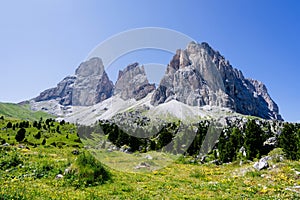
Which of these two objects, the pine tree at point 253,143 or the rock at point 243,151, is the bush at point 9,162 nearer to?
the pine tree at point 253,143

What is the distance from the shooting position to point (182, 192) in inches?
642

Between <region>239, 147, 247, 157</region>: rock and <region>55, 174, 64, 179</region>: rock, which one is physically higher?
<region>239, 147, 247, 157</region>: rock

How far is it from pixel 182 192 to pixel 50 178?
10.5 meters

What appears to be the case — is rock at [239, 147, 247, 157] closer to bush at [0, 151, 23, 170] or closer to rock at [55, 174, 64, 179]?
rock at [55, 174, 64, 179]

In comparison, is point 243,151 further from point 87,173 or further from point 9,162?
point 9,162

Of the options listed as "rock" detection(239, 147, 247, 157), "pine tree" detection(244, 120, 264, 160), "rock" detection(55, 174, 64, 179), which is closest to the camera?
"rock" detection(55, 174, 64, 179)

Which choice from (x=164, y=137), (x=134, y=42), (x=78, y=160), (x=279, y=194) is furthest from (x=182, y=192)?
(x=164, y=137)

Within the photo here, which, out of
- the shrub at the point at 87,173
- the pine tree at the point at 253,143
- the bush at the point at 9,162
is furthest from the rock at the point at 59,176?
the pine tree at the point at 253,143

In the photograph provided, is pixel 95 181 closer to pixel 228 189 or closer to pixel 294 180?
pixel 228 189

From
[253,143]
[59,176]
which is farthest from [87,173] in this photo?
[253,143]

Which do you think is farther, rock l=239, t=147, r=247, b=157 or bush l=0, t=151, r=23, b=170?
rock l=239, t=147, r=247, b=157

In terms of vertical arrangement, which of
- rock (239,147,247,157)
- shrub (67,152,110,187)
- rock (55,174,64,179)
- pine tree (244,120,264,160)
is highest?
pine tree (244,120,264,160)

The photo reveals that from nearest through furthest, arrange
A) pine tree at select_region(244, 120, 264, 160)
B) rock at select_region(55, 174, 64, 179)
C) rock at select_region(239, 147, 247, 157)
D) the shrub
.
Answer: the shrub → rock at select_region(55, 174, 64, 179) → pine tree at select_region(244, 120, 264, 160) → rock at select_region(239, 147, 247, 157)

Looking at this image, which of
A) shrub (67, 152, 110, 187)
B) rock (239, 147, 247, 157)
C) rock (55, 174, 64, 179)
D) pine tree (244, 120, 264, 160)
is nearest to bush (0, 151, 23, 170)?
rock (55, 174, 64, 179)
